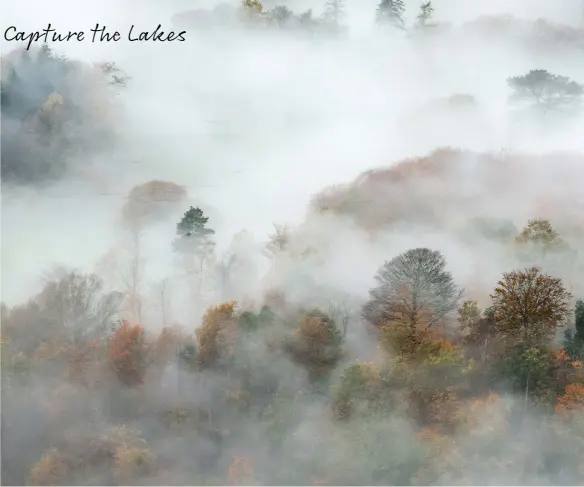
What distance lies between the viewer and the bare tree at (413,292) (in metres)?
3.48

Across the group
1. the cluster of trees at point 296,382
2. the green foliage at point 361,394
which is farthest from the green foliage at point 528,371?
the green foliage at point 361,394

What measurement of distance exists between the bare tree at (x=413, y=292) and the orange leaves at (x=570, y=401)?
30.7 inches

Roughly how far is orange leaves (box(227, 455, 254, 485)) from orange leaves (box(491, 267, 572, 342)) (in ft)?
5.25

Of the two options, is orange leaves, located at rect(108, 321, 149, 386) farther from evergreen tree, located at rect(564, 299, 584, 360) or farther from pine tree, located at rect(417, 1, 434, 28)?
pine tree, located at rect(417, 1, 434, 28)

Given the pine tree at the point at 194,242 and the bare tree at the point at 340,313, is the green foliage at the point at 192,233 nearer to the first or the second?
the pine tree at the point at 194,242

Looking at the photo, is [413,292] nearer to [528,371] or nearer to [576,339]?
[528,371]

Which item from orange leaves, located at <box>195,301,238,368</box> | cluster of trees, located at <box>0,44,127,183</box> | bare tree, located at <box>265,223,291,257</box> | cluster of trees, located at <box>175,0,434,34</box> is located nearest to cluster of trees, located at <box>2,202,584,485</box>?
orange leaves, located at <box>195,301,238,368</box>

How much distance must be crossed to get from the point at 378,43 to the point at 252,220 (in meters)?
1.34

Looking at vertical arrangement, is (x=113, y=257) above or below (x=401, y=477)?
above

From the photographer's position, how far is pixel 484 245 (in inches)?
140

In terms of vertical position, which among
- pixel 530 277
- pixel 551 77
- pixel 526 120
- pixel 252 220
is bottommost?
pixel 530 277

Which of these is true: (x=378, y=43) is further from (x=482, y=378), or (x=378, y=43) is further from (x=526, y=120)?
(x=482, y=378)

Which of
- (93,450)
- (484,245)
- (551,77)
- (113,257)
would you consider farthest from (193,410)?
(551,77)

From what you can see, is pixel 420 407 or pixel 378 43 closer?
pixel 420 407
